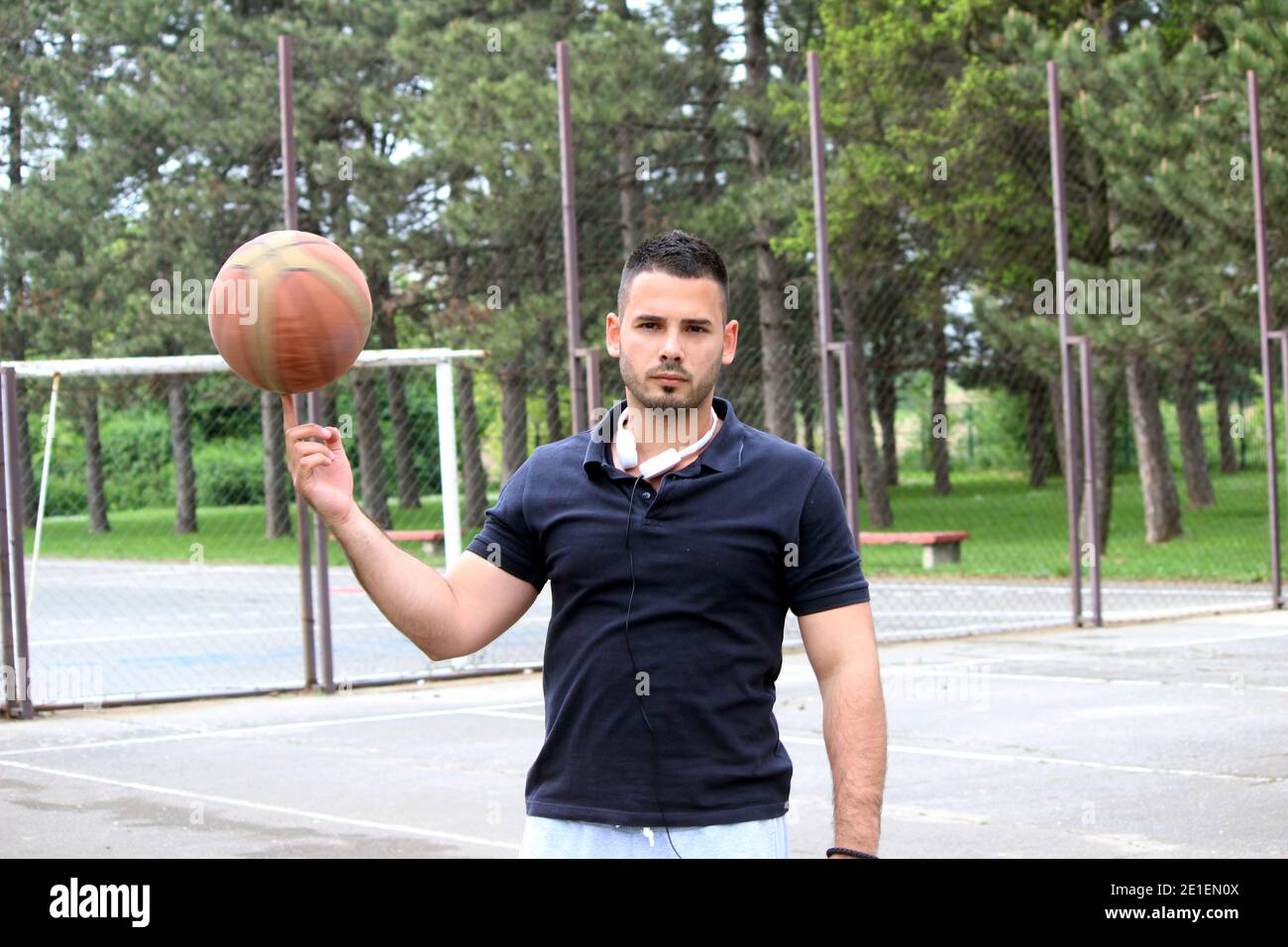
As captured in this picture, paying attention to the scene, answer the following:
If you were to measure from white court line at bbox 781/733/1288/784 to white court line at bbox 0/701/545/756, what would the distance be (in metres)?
2.66

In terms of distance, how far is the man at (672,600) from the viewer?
11.1 feet

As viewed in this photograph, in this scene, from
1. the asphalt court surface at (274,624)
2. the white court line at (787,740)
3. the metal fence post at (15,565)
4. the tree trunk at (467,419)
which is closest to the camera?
the white court line at (787,740)

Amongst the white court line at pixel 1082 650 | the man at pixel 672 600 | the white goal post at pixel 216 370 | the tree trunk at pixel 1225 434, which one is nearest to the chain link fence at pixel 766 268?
the white court line at pixel 1082 650

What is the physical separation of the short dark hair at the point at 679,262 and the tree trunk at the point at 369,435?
65.2 ft

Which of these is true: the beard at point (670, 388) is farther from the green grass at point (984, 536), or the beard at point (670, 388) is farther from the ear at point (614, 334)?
the green grass at point (984, 536)

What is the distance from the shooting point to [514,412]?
18875 millimetres

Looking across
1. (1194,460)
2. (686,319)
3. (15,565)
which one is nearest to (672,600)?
(686,319)

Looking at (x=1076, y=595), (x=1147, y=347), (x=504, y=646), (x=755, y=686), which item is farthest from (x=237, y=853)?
(x=1147, y=347)

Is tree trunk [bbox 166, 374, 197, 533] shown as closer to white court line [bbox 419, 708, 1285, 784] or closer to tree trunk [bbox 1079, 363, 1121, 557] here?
tree trunk [bbox 1079, 363, 1121, 557]

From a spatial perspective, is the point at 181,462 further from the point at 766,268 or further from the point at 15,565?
the point at 15,565

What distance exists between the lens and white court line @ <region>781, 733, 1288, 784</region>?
A: 8898 millimetres

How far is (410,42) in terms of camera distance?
29344 millimetres

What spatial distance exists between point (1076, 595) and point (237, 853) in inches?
409
